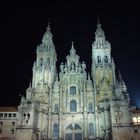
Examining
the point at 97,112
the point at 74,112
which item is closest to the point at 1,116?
the point at 74,112

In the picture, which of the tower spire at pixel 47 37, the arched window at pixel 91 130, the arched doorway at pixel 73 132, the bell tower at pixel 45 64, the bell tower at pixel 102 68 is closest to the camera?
the arched window at pixel 91 130

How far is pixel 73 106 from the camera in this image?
197 feet

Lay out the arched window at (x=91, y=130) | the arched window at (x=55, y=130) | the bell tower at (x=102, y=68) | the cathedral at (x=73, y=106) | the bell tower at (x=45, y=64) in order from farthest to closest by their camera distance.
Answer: the bell tower at (x=45, y=64), the bell tower at (x=102, y=68), the arched window at (x=55, y=130), the arched window at (x=91, y=130), the cathedral at (x=73, y=106)

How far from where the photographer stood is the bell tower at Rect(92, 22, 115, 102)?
2363 inches

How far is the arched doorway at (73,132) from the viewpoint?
56.8 meters

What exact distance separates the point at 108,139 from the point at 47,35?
36.8m

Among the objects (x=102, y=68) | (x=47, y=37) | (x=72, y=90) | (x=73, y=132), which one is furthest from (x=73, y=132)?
(x=47, y=37)

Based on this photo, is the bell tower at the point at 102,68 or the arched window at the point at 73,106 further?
the bell tower at the point at 102,68

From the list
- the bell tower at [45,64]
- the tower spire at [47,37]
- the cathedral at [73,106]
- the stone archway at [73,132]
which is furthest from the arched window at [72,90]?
the tower spire at [47,37]

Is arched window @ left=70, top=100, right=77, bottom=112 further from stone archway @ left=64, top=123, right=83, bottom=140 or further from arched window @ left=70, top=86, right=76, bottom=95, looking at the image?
stone archway @ left=64, top=123, right=83, bottom=140

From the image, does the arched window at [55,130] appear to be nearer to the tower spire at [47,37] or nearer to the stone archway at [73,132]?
the stone archway at [73,132]

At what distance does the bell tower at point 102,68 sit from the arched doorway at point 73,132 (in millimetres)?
8617

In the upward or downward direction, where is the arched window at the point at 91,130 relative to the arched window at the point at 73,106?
downward

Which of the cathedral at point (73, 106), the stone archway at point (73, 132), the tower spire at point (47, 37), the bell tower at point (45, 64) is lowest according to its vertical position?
the stone archway at point (73, 132)
